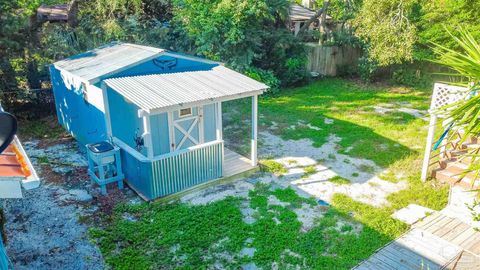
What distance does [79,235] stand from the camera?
21.1 ft

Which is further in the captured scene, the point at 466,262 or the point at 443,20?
Result: the point at 443,20

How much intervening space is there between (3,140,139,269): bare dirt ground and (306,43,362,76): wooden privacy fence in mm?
12714

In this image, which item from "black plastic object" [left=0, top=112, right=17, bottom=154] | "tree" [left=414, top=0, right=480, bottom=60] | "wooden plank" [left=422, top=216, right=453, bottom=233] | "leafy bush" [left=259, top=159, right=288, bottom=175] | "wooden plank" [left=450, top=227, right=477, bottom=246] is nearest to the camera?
"black plastic object" [left=0, top=112, right=17, bottom=154]

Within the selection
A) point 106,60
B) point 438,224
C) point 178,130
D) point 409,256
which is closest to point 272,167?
point 178,130

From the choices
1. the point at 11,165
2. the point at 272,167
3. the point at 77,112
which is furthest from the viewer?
the point at 77,112

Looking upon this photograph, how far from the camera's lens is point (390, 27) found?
1429 centimetres

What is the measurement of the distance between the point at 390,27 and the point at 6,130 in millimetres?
14338

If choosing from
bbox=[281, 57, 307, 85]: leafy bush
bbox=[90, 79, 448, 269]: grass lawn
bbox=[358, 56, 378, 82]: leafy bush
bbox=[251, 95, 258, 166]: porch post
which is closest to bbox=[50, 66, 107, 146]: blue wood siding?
bbox=[90, 79, 448, 269]: grass lawn

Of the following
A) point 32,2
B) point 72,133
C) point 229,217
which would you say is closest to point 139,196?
point 229,217

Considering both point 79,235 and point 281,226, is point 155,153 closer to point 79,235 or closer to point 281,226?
point 79,235

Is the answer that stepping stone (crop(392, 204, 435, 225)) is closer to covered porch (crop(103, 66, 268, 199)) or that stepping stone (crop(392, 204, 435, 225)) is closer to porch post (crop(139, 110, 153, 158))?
covered porch (crop(103, 66, 268, 199))

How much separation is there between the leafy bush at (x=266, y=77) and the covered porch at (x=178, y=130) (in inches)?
243

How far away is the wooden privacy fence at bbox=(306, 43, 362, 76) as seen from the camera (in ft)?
60.1

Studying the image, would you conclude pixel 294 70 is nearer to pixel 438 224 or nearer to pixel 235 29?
pixel 235 29
